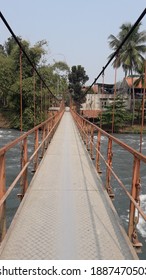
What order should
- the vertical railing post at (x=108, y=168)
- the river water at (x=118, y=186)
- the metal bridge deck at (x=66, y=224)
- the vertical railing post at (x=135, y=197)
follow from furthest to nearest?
1. the river water at (x=118, y=186)
2. the vertical railing post at (x=108, y=168)
3. the vertical railing post at (x=135, y=197)
4. the metal bridge deck at (x=66, y=224)

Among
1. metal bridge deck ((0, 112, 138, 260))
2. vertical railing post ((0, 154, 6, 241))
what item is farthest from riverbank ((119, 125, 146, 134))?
vertical railing post ((0, 154, 6, 241))

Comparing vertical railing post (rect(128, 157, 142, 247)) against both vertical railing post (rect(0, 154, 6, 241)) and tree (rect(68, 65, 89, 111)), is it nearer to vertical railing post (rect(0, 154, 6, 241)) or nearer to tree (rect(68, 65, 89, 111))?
vertical railing post (rect(0, 154, 6, 241))

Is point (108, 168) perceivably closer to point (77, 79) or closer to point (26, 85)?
point (26, 85)

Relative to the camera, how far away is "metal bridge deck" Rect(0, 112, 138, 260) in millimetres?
2424

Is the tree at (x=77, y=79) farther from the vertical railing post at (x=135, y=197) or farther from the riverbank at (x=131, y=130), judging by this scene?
the vertical railing post at (x=135, y=197)

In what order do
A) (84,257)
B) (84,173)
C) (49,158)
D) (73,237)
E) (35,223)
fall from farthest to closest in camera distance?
(49,158) < (84,173) < (35,223) < (73,237) < (84,257)

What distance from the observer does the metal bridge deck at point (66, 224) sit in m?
2.42

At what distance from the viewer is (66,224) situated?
9.74ft

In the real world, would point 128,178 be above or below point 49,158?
below

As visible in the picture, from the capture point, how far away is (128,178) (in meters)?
13.6

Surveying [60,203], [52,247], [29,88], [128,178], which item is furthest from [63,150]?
[29,88]

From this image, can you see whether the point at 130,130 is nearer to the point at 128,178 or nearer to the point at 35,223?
the point at 128,178

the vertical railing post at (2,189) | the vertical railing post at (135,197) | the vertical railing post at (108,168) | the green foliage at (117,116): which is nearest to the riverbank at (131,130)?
the green foliage at (117,116)

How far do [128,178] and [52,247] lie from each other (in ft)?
37.6
